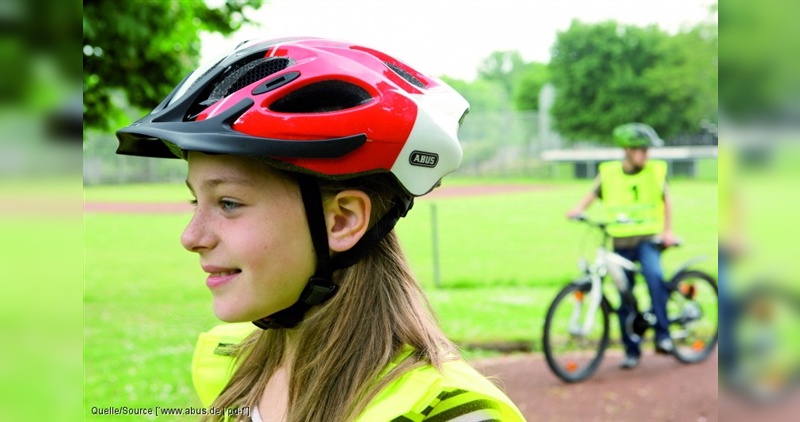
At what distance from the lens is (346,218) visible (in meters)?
1.83

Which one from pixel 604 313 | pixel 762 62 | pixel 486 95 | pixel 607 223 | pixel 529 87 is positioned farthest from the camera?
pixel 529 87

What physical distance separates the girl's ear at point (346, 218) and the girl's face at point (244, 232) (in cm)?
6

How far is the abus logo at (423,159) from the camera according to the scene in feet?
6.11

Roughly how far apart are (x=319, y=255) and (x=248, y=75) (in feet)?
1.48

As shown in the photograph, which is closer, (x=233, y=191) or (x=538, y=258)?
(x=233, y=191)

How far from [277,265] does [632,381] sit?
7.09 m

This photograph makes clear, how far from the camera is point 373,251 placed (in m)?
1.88

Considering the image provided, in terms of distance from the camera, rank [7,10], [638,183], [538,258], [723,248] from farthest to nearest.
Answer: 1. [538,258]
2. [638,183]
3. [7,10]
4. [723,248]

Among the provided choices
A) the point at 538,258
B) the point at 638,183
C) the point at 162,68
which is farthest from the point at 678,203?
the point at 162,68

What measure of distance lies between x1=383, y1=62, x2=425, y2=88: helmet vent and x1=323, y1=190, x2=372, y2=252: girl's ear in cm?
31

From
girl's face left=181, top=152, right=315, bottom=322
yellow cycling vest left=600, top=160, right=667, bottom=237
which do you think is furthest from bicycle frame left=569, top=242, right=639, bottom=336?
girl's face left=181, top=152, right=315, bottom=322

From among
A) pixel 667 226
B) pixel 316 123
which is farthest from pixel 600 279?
pixel 316 123

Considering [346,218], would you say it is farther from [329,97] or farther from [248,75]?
[248,75]

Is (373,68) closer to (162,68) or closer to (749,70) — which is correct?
(749,70)
